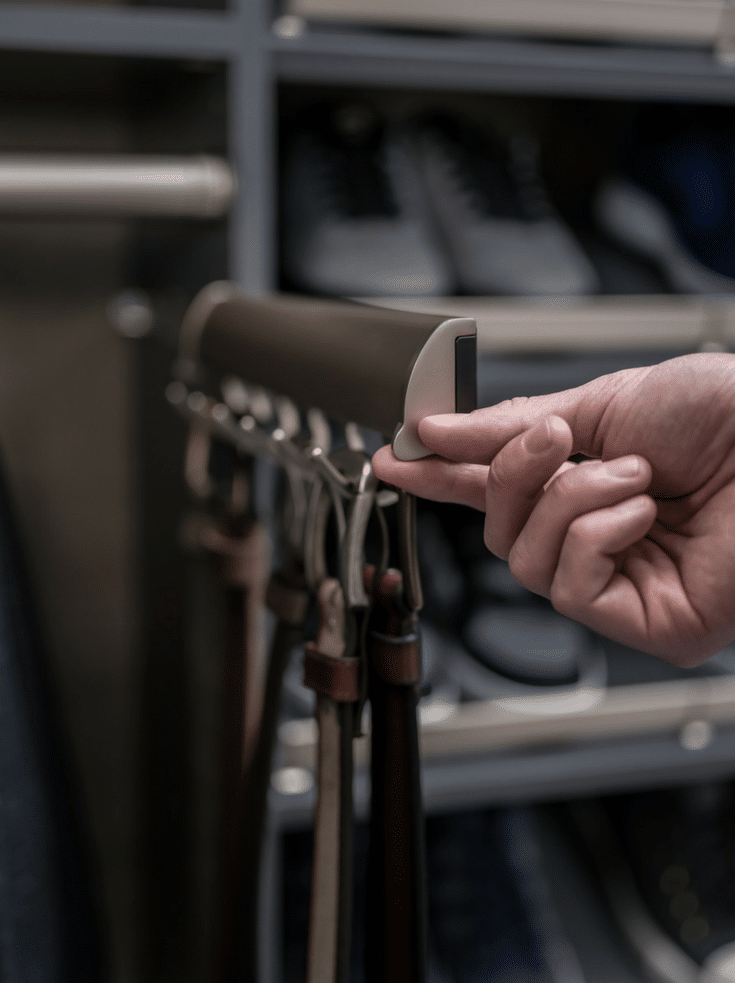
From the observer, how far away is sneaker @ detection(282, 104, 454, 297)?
67cm

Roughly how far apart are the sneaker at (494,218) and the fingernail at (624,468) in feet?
1.40

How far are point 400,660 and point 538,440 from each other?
0.11 meters

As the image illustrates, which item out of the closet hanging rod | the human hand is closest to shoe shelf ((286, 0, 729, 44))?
the closet hanging rod

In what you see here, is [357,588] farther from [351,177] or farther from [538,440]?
[351,177]

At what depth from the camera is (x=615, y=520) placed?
0.30 m

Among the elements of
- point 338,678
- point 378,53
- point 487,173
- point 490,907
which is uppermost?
point 378,53

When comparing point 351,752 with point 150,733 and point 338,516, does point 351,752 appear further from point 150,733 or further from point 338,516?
point 150,733

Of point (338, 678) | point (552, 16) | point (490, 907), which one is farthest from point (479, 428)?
point (490, 907)

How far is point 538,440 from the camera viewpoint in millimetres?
300

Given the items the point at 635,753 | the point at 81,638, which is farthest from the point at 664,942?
the point at 81,638

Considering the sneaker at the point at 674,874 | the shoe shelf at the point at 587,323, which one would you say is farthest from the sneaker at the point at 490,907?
the shoe shelf at the point at 587,323

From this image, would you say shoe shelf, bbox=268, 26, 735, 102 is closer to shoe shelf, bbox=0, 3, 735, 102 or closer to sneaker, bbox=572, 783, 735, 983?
shoe shelf, bbox=0, 3, 735, 102

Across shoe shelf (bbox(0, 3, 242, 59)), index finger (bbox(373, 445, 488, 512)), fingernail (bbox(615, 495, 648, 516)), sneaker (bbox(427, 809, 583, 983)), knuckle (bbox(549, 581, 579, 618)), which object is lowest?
sneaker (bbox(427, 809, 583, 983))

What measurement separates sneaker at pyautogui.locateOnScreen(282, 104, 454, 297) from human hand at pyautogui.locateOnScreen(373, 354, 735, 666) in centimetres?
34
